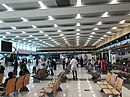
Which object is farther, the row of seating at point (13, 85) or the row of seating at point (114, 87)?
the row of seating at point (13, 85)

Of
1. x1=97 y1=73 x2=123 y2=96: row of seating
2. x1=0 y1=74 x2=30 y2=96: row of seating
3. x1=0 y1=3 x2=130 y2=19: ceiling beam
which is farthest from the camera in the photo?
x1=0 y1=3 x2=130 y2=19: ceiling beam

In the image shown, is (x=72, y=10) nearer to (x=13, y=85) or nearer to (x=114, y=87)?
(x=114, y=87)

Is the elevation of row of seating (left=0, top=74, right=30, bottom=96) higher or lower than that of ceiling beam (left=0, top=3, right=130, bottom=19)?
lower

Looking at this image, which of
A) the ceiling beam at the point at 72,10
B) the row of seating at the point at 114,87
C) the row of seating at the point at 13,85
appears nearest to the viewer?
the row of seating at the point at 114,87

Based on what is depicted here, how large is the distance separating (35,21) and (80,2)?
6471 mm

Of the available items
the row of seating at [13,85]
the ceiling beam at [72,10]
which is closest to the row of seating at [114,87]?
the row of seating at [13,85]

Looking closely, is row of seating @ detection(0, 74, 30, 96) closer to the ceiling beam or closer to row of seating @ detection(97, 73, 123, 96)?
row of seating @ detection(97, 73, 123, 96)

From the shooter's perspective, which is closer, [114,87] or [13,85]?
[13,85]

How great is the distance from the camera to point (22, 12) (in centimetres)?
1305

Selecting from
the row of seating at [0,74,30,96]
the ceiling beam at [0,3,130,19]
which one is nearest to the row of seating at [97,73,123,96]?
the row of seating at [0,74,30,96]

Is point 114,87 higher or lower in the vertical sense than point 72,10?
lower

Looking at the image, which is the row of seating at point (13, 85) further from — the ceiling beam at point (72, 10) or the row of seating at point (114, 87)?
the ceiling beam at point (72, 10)

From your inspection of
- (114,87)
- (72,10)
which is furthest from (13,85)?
(72,10)

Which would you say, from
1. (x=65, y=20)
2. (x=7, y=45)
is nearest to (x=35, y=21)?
(x=65, y=20)
